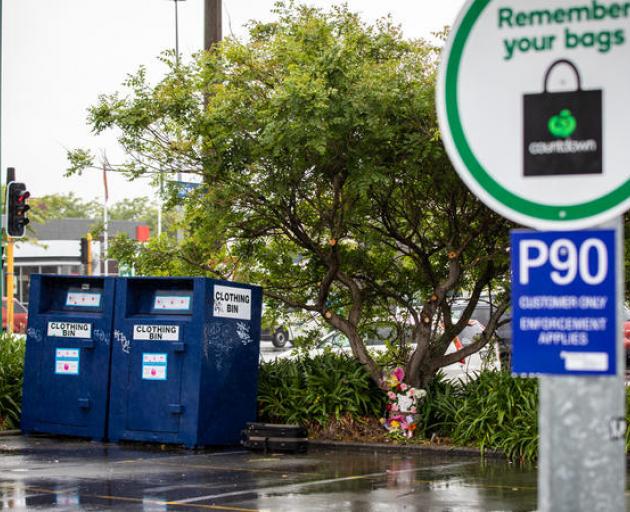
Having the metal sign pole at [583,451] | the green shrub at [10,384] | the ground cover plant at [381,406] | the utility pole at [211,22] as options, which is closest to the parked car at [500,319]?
the ground cover plant at [381,406]

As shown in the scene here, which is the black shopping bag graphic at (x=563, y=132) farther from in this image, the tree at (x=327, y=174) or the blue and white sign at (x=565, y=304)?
the tree at (x=327, y=174)

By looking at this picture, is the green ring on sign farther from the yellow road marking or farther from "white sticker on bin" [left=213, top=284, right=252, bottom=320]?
"white sticker on bin" [left=213, top=284, right=252, bottom=320]

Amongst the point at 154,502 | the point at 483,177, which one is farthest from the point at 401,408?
the point at 483,177

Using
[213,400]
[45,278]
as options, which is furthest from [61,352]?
[213,400]

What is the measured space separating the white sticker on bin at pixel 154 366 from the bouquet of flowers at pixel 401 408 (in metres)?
2.65

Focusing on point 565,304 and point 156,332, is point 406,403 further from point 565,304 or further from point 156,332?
point 565,304

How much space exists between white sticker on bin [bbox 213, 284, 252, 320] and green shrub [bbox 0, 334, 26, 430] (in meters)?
3.51

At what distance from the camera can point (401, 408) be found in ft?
44.5

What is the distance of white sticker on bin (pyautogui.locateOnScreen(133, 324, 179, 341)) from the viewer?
13.3 meters

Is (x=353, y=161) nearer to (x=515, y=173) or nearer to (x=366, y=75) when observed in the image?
(x=366, y=75)

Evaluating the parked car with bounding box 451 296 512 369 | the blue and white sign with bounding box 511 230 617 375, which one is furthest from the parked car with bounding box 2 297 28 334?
the blue and white sign with bounding box 511 230 617 375

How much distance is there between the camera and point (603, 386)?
2.88 meters

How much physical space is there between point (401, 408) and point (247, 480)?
3.27 m

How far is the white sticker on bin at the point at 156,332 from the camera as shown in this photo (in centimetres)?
1332
